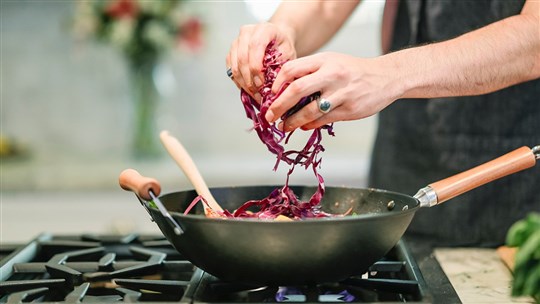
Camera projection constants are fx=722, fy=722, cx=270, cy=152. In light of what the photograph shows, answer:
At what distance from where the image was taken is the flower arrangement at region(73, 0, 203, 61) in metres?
2.91

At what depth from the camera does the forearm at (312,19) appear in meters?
1.72

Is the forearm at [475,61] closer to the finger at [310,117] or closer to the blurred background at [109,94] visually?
the finger at [310,117]

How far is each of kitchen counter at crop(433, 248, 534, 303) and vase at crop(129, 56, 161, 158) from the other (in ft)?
5.91

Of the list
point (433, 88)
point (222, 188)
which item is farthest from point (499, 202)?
point (222, 188)

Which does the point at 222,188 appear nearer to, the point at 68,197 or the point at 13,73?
the point at 68,197

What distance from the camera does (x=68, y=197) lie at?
9.48 ft

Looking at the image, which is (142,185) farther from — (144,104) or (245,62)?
(144,104)

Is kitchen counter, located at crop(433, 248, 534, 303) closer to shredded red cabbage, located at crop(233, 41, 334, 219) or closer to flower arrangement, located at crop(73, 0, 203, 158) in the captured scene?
shredded red cabbage, located at crop(233, 41, 334, 219)

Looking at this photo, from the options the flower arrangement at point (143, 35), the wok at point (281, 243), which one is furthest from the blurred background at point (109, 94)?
the wok at point (281, 243)

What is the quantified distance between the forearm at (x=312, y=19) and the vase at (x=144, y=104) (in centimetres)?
133

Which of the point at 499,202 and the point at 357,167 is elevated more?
the point at 357,167

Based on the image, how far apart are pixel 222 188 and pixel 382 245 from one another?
0.40m

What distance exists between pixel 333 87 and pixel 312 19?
0.74 m

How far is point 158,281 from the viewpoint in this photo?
1055 mm
